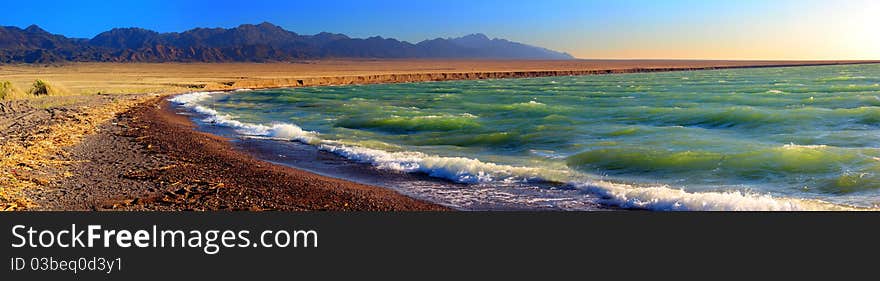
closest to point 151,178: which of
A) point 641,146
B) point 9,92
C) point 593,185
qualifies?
point 593,185

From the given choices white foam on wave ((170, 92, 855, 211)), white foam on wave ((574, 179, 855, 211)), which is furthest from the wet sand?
A: white foam on wave ((574, 179, 855, 211))

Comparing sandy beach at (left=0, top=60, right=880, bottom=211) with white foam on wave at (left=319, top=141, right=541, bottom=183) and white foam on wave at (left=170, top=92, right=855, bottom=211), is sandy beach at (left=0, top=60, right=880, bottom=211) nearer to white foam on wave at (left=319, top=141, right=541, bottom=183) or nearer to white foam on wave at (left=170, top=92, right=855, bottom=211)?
white foam on wave at (left=319, top=141, right=541, bottom=183)

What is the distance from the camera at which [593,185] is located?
1013 cm

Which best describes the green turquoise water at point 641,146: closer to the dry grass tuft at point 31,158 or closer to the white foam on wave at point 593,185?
the white foam on wave at point 593,185

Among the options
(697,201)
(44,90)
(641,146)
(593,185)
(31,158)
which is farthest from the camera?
(44,90)

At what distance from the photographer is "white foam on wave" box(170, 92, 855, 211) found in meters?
8.73

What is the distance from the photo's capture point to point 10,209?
23.5ft

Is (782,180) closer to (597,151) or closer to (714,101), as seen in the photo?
(597,151)

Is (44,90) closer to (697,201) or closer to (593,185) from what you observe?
(593,185)

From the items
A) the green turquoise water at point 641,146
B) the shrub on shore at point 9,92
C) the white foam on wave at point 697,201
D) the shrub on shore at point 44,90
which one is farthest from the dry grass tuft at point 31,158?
the shrub on shore at point 44,90

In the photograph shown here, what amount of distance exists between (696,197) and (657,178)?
91.9 inches

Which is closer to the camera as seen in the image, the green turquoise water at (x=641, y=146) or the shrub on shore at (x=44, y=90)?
the green turquoise water at (x=641, y=146)

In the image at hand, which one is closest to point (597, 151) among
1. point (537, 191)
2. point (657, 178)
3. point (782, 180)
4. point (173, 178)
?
point (657, 178)

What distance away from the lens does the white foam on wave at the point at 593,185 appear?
873 cm
